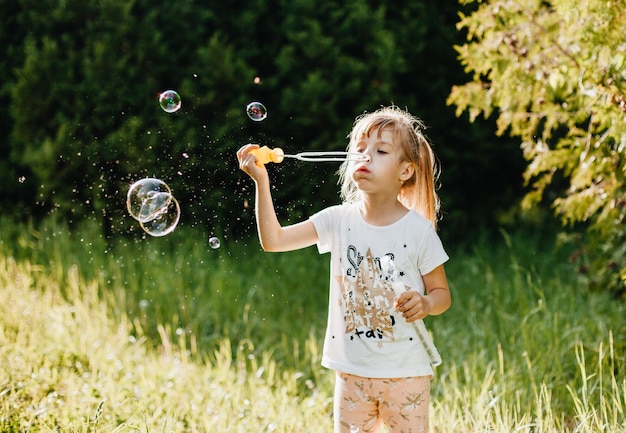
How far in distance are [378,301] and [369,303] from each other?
29 mm

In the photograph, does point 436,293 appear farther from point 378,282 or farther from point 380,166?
point 380,166

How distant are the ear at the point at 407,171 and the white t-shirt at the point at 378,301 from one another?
0.13 m

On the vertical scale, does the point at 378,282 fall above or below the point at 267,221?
below

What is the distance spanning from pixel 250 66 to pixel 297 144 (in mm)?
703

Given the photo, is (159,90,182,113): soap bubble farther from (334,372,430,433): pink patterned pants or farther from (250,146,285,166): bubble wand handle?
(334,372,430,433): pink patterned pants

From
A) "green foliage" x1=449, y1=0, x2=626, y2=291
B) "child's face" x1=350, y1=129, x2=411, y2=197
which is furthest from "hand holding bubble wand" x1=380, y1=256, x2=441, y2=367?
"green foliage" x1=449, y1=0, x2=626, y2=291

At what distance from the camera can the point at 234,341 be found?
4727 mm

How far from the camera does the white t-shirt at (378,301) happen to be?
2.62 meters

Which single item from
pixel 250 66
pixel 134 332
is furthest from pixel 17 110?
pixel 134 332

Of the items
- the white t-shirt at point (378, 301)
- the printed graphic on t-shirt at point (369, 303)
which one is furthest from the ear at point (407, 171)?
the printed graphic on t-shirt at point (369, 303)

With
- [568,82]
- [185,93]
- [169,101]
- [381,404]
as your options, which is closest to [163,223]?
[169,101]

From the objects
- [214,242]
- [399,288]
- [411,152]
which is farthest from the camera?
[214,242]

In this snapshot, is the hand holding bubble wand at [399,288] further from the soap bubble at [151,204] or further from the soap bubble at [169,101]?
the soap bubble at [169,101]

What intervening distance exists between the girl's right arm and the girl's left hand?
0.40 meters
